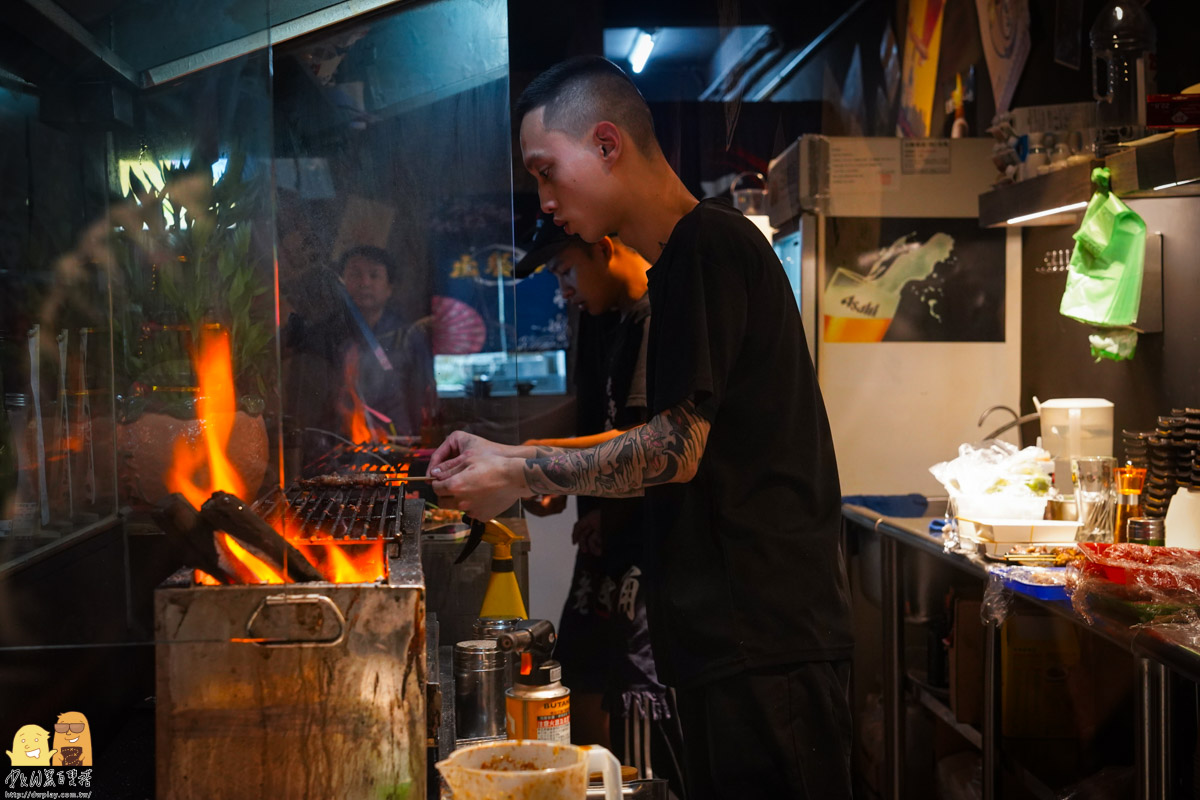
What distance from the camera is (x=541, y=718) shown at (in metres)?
1.38

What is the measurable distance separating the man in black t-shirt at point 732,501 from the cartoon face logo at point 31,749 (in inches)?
23.2

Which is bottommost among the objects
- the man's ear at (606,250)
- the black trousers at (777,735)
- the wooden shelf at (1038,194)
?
the black trousers at (777,735)

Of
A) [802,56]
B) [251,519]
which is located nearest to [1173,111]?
[251,519]

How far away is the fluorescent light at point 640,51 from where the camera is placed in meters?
5.22

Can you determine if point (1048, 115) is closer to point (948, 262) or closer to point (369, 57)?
point (948, 262)

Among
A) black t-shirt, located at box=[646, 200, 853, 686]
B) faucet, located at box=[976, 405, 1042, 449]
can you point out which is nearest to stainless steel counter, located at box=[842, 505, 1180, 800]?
faucet, located at box=[976, 405, 1042, 449]

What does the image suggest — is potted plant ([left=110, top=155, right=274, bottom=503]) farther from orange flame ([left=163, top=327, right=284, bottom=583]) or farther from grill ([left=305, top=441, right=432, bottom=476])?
grill ([left=305, top=441, right=432, bottom=476])

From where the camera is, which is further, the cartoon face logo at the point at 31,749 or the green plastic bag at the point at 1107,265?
the green plastic bag at the point at 1107,265

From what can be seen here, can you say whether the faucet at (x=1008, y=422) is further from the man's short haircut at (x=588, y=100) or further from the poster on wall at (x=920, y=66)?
the man's short haircut at (x=588, y=100)

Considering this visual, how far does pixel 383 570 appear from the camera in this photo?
1.19 metres

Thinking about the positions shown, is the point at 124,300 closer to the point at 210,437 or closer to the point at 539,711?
the point at 210,437

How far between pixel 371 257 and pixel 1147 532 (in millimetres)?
1762

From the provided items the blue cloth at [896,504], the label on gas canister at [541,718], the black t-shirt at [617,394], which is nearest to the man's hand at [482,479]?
the label on gas canister at [541,718]

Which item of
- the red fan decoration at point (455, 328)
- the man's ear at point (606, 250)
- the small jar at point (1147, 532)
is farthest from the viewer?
the man's ear at point (606, 250)
